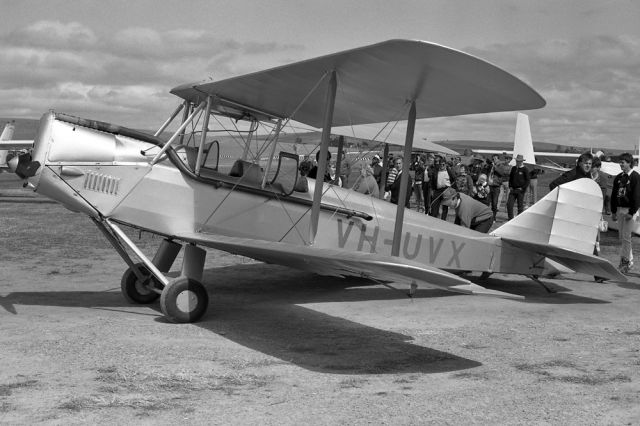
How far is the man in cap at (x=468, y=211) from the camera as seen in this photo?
33.8 feet

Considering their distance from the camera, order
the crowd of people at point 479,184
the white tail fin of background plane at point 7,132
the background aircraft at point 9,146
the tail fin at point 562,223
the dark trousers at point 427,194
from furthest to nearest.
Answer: the white tail fin of background plane at point 7,132
the background aircraft at point 9,146
the dark trousers at point 427,194
the crowd of people at point 479,184
the tail fin at point 562,223

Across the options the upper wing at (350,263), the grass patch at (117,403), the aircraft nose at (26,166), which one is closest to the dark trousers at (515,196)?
the upper wing at (350,263)

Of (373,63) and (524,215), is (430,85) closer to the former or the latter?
(373,63)

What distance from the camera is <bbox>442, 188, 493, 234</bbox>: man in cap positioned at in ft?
33.8

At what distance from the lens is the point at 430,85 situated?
6.75m

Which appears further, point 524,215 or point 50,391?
point 524,215

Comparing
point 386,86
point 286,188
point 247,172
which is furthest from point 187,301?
point 386,86

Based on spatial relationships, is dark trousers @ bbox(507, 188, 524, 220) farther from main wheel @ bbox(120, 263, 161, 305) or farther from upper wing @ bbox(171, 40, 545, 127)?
main wheel @ bbox(120, 263, 161, 305)

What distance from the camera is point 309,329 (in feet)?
21.8

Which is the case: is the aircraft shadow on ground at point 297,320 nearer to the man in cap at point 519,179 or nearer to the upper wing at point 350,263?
the upper wing at point 350,263

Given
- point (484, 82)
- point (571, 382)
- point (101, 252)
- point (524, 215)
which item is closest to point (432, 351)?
point (571, 382)

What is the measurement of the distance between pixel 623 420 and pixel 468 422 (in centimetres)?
92

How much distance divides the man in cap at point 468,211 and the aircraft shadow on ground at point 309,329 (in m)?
1.78

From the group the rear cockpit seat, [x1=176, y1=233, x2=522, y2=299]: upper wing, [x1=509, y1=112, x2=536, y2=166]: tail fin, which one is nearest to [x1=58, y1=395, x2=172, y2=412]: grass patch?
[x1=176, y1=233, x2=522, y2=299]: upper wing
